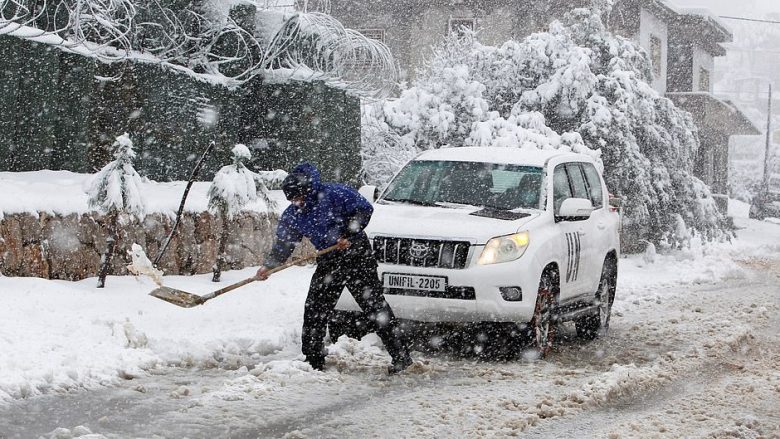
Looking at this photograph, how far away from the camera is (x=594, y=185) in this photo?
10.3 metres

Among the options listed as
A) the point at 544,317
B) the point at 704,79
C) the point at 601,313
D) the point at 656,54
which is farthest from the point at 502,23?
the point at 544,317

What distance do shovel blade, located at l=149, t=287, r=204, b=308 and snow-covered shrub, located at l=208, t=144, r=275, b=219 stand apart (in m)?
3.38

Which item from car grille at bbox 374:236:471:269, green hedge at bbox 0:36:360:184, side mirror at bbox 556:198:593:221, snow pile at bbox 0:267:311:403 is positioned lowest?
snow pile at bbox 0:267:311:403

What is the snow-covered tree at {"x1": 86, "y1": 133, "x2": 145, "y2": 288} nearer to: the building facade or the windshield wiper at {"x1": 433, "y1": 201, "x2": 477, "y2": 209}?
the windshield wiper at {"x1": 433, "y1": 201, "x2": 477, "y2": 209}

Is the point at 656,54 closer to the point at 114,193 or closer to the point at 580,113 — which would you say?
the point at 580,113

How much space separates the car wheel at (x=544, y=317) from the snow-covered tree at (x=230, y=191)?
3.84 m

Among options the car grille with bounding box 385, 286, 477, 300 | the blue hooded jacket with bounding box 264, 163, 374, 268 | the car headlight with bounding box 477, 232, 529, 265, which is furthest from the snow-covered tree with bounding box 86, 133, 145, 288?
the car headlight with bounding box 477, 232, 529, 265

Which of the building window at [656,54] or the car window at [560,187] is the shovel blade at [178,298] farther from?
the building window at [656,54]

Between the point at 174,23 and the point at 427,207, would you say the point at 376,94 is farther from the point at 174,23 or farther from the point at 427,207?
the point at 427,207

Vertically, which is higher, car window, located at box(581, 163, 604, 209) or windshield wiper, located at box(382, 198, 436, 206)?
car window, located at box(581, 163, 604, 209)

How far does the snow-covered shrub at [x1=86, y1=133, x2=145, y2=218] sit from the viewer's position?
9539mm

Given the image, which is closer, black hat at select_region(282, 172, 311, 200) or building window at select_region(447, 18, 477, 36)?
black hat at select_region(282, 172, 311, 200)

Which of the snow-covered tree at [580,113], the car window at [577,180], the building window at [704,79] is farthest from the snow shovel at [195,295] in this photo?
the building window at [704,79]

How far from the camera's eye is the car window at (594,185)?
10156 millimetres
